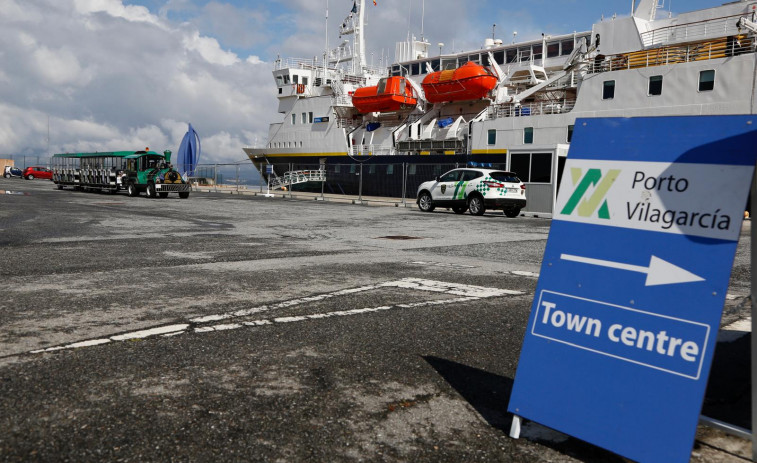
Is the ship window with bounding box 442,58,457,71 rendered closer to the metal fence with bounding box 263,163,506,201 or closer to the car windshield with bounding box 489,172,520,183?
the metal fence with bounding box 263,163,506,201

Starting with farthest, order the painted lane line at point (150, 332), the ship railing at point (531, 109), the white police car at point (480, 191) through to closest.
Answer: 1. the ship railing at point (531, 109)
2. the white police car at point (480, 191)
3. the painted lane line at point (150, 332)

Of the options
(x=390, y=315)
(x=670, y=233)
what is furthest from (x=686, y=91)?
(x=670, y=233)

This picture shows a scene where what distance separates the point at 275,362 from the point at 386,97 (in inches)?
1259

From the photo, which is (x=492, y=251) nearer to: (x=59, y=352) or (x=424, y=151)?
(x=59, y=352)

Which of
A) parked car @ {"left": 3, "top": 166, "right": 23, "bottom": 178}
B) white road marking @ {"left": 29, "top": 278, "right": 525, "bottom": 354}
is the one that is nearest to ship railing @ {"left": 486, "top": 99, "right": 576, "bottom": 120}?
white road marking @ {"left": 29, "top": 278, "right": 525, "bottom": 354}

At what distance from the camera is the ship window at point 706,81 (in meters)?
21.8

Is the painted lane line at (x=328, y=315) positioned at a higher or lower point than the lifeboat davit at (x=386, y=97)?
lower

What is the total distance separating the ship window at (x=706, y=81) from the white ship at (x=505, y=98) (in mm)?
38

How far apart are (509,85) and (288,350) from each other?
2992 cm

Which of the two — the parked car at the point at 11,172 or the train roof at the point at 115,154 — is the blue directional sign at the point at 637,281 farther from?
the parked car at the point at 11,172

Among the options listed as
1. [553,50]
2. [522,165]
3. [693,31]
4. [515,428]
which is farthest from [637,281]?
[553,50]

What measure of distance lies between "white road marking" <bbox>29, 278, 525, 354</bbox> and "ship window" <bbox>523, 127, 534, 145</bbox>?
22.5 m

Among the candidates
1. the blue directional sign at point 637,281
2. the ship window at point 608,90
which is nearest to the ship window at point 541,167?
the ship window at point 608,90

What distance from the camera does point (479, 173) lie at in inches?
795
